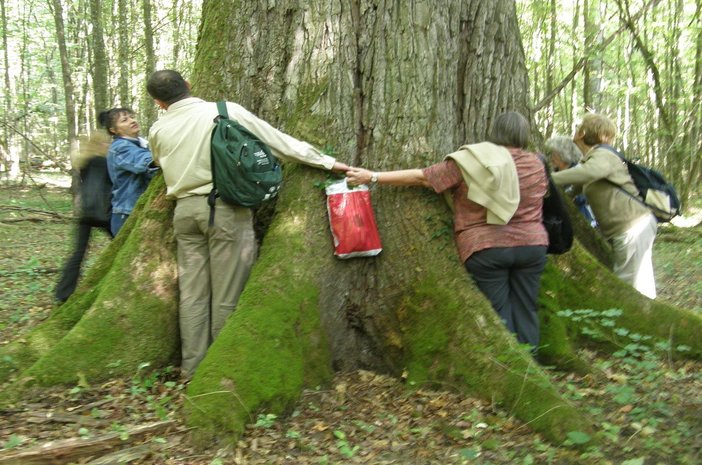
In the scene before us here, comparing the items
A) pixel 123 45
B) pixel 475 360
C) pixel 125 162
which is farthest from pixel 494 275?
pixel 123 45

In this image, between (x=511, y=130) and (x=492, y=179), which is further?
(x=511, y=130)

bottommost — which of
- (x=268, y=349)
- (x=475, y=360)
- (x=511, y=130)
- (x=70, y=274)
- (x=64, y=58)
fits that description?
(x=475, y=360)

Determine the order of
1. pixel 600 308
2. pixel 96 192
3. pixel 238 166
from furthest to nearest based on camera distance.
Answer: pixel 96 192 → pixel 600 308 → pixel 238 166

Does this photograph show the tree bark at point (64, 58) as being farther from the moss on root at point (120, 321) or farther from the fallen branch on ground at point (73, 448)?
the fallen branch on ground at point (73, 448)

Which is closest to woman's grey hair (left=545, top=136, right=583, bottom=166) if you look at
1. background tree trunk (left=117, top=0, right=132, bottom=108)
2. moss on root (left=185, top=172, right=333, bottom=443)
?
moss on root (left=185, top=172, right=333, bottom=443)

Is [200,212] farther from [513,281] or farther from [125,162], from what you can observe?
[513,281]

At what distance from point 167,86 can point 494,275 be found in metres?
2.80

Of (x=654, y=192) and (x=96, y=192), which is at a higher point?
(x=96, y=192)

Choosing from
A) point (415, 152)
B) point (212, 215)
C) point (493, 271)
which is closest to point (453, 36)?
point (415, 152)

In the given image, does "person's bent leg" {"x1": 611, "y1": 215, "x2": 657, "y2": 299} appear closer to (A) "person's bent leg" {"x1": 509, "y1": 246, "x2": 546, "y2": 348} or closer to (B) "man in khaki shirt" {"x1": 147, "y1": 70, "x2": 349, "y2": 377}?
(A) "person's bent leg" {"x1": 509, "y1": 246, "x2": 546, "y2": 348}

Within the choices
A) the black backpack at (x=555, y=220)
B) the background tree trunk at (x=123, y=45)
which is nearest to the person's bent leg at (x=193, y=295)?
the black backpack at (x=555, y=220)

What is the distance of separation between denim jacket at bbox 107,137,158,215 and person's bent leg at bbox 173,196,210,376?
1.36m

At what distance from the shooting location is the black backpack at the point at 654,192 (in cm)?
537

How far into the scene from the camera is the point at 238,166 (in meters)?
4.19
